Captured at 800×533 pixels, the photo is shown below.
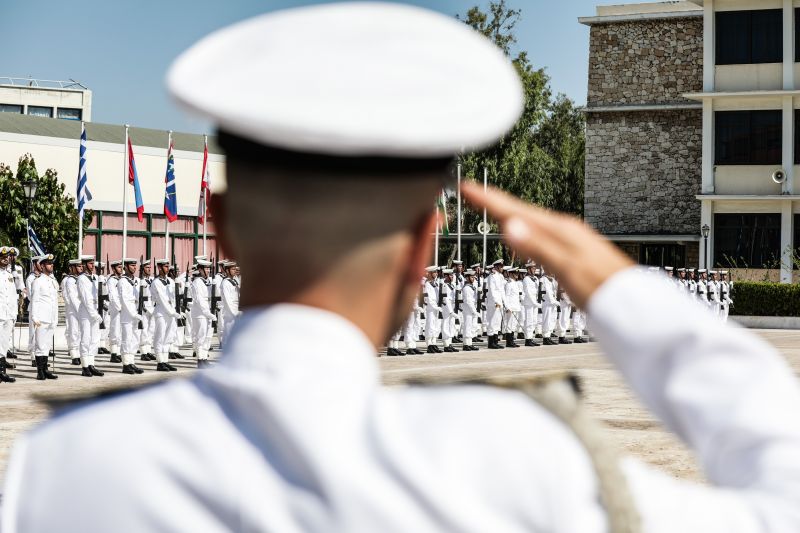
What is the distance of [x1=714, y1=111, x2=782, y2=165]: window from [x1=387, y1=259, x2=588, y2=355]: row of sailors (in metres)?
10.9

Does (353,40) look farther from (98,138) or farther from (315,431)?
(98,138)

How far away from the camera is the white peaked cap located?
1.02 metres

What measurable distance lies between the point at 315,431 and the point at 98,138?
42.8 m

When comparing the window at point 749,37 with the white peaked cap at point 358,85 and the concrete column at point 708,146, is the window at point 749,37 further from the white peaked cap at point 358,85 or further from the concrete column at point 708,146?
the white peaked cap at point 358,85

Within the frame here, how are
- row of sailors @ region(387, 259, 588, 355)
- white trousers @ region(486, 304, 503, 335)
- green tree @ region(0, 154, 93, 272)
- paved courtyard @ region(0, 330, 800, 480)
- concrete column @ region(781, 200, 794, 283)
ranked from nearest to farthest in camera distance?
paved courtyard @ region(0, 330, 800, 480) < row of sailors @ region(387, 259, 588, 355) < white trousers @ region(486, 304, 503, 335) < concrete column @ region(781, 200, 794, 283) < green tree @ region(0, 154, 93, 272)

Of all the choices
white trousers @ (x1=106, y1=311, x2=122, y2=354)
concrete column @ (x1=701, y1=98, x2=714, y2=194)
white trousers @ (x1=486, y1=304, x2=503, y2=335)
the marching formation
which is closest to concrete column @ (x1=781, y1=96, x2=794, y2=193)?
concrete column @ (x1=701, y1=98, x2=714, y2=194)

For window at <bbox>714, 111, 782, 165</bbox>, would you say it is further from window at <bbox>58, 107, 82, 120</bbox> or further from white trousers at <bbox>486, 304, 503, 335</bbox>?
window at <bbox>58, 107, 82, 120</bbox>

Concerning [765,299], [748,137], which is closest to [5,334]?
[765,299]

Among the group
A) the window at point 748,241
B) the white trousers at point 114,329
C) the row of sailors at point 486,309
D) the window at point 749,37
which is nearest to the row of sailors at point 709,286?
the window at point 748,241

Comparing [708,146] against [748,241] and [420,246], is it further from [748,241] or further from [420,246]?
[420,246]

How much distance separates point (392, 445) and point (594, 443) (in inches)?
7.4

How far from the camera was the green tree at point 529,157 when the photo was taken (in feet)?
136

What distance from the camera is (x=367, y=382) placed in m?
1.01

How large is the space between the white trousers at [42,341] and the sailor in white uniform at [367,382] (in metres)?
14.3
